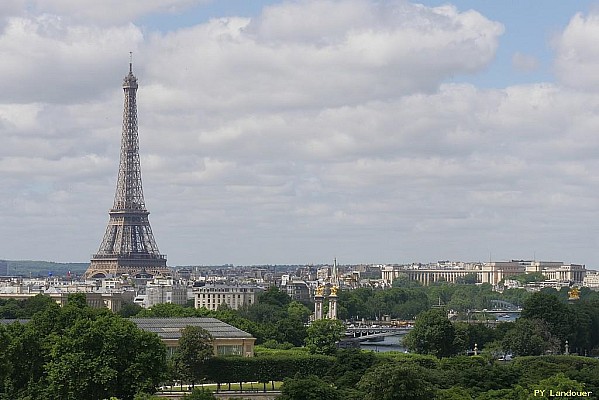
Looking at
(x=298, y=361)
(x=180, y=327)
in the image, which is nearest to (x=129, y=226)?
(x=180, y=327)

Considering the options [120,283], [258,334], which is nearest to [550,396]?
[258,334]

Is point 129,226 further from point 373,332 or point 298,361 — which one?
point 298,361

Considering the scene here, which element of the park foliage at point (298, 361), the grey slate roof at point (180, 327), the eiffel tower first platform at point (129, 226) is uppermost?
the eiffel tower first platform at point (129, 226)

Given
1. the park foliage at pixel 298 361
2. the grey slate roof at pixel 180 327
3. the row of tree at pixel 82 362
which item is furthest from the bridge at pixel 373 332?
the row of tree at pixel 82 362

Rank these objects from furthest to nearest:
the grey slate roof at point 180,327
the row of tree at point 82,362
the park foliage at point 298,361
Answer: the grey slate roof at point 180,327
the park foliage at point 298,361
the row of tree at point 82,362

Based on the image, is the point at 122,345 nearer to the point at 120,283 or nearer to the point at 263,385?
the point at 263,385

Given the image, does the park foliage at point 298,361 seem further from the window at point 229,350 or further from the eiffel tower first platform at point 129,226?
the eiffel tower first platform at point 129,226
